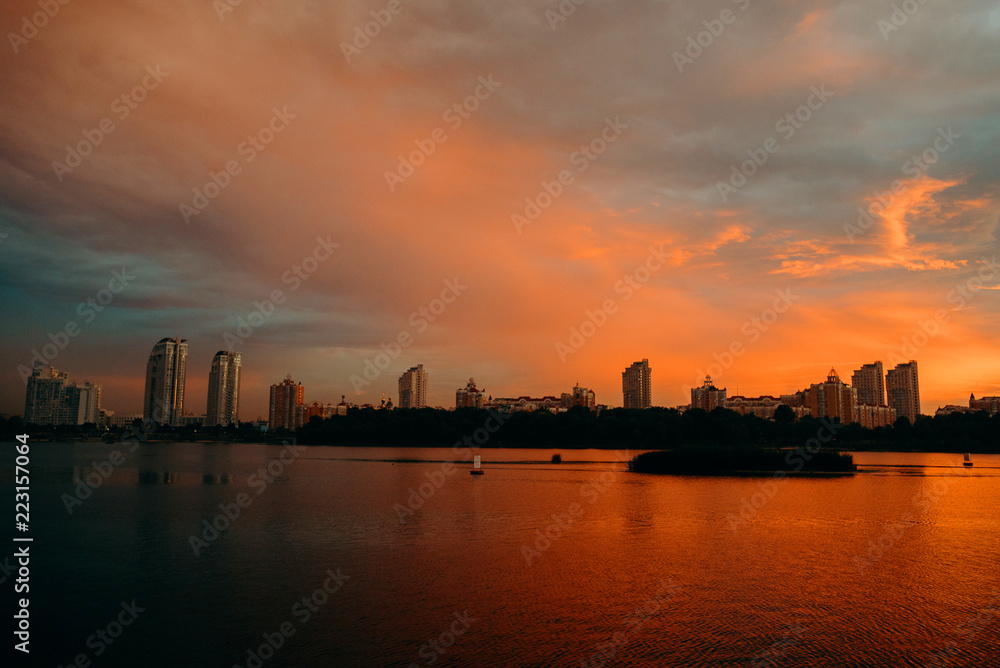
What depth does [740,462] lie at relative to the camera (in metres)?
85.1

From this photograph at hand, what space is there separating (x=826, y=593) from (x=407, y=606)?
14.9 metres

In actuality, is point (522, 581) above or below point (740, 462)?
below

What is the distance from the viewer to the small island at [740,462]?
271 ft

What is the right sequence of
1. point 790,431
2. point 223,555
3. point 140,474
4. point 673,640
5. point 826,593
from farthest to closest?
point 790,431 → point 140,474 → point 223,555 → point 826,593 → point 673,640

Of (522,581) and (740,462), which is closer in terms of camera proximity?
(522,581)

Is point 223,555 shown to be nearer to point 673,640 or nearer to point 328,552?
point 328,552

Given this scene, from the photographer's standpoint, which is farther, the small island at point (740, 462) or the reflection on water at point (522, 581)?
the small island at point (740, 462)

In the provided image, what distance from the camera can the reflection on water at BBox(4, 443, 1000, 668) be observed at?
1767 centimetres

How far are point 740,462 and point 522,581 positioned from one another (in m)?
67.9

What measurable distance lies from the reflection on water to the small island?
1313 inches

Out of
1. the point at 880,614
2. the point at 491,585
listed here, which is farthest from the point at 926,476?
the point at 491,585

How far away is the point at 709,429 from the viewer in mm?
158000

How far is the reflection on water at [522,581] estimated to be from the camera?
58.0 ft

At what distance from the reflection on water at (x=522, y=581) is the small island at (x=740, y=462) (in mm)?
33348
